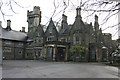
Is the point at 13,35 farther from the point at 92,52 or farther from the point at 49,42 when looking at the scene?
the point at 92,52

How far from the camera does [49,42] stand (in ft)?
163

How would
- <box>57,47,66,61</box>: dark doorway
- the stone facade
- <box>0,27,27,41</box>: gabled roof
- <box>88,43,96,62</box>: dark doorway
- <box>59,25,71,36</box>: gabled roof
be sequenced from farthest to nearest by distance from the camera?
<box>0,27,27,41</box>: gabled roof, <box>59,25,71,36</box>: gabled roof, <box>88,43,96,62</box>: dark doorway, <box>57,47,66,61</box>: dark doorway, the stone facade

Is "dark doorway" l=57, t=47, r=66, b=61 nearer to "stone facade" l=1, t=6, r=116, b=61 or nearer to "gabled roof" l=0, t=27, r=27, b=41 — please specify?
"stone facade" l=1, t=6, r=116, b=61

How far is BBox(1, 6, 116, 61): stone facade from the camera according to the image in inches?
1933

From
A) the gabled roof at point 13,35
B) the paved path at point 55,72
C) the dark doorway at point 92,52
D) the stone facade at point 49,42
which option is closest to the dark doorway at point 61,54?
the stone facade at point 49,42

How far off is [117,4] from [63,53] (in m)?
46.7

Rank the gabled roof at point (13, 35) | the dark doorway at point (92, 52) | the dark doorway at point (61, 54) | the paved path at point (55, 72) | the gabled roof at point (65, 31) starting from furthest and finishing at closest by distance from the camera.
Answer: the gabled roof at point (13, 35) → the gabled roof at point (65, 31) → the dark doorway at point (92, 52) → the dark doorway at point (61, 54) → the paved path at point (55, 72)

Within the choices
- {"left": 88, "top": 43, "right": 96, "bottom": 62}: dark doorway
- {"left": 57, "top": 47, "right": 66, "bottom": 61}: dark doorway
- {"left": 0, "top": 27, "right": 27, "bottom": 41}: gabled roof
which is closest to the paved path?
{"left": 57, "top": 47, "right": 66, "bottom": 61}: dark doorway

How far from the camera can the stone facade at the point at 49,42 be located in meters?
49.1

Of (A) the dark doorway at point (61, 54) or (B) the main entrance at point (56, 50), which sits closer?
(B) the main entrance at point (56, 50)

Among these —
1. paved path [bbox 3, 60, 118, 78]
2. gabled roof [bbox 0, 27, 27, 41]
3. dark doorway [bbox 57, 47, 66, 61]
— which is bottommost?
paved path [bbox 3, 60, 118, 78]

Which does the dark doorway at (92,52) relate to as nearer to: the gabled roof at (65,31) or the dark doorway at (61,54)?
the dark doorway at (61,54)

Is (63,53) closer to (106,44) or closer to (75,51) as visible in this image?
(75,51)

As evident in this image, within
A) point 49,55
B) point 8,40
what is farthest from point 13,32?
point 49,55
